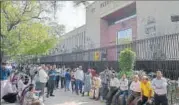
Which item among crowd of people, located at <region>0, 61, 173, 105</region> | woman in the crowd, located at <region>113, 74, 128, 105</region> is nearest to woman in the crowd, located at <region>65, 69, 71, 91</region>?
crowd of people, located at <region>0, 61, 173, 105</region>

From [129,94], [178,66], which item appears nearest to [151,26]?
[178,66]

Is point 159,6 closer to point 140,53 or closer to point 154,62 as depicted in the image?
point 140,53

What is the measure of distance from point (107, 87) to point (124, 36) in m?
16.8

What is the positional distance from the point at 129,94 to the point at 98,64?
956cm

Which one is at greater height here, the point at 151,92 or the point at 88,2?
the point at 88,2

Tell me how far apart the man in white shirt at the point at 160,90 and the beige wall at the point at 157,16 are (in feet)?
29.4

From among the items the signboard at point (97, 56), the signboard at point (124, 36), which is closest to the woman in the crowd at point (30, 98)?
the signboard at point (97, 56)

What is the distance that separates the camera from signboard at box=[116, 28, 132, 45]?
2874cm

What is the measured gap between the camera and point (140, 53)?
16000mm

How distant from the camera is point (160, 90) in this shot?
10133 millimetres

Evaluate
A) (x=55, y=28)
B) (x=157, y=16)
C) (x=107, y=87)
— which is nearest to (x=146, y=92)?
(x=107, y=87)

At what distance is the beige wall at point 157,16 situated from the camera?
20172 millimetres

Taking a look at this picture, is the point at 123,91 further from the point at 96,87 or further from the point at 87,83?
the point at 87,83

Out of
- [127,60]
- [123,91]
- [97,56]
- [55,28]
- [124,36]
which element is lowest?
[123,91]
